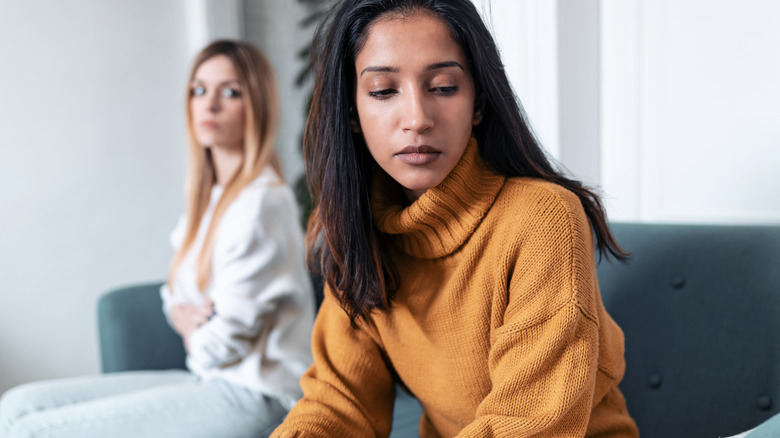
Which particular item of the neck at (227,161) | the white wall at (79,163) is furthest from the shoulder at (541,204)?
the white wall at (79,163)

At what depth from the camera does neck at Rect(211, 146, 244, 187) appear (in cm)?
166

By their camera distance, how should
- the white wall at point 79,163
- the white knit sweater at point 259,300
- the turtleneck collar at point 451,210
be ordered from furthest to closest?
the white wall at point 79,163, the white knit sweater at point 259,300, the turtleneck collar at point 451,210

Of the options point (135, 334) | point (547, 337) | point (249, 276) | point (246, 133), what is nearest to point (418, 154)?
point (547, 337)

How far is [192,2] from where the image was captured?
2713 millimetres

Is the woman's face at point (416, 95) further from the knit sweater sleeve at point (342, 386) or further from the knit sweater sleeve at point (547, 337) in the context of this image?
the knit sweater sleeve at point (342, 386)

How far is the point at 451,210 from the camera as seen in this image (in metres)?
0.84

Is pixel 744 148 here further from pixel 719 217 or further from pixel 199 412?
pixel 199 412

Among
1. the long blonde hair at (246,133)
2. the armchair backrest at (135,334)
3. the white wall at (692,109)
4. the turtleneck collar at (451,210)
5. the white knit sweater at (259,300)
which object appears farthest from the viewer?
the armchair backrest at (135,334)

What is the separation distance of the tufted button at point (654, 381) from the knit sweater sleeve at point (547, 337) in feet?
1.32

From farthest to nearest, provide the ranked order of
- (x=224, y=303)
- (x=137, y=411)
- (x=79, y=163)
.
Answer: (x=79, y=163), (x=224, y=303), (x=137, y=411)

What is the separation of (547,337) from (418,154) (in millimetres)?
264

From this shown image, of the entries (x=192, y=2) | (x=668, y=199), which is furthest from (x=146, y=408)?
(x=192, y=2)

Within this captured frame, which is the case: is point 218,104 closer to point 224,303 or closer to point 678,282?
point 224,303

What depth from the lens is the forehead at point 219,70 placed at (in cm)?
162
